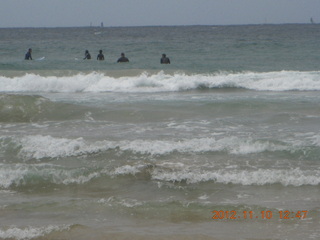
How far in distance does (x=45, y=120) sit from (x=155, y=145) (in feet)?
14.2

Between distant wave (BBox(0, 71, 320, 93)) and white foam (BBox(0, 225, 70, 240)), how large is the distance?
1338 cm

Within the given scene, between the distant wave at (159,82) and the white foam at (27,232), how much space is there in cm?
1338

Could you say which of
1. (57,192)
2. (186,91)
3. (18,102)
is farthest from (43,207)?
(186,91)

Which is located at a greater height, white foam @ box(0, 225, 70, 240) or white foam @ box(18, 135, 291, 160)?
white foam @ box(18, 135, 291, 160)

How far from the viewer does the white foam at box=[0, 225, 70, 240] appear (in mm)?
6027

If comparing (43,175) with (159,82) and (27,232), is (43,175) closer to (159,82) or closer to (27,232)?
(27,232)

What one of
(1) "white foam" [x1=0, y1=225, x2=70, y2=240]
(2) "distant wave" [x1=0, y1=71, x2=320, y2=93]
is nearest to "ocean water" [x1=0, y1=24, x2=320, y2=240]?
(1) "white foam" [x1=0, y1=225, x2=70, y2=240]

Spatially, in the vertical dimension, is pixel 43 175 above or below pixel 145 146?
below

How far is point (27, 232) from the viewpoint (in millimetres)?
6098

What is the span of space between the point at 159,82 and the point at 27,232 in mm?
14512

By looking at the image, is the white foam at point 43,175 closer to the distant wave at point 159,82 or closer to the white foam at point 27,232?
the white foam at point 27,232

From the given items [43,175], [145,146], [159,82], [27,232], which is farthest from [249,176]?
[159,82]

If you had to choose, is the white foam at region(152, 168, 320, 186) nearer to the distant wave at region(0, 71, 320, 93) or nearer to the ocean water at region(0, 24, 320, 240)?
the ocean water at region(0, 24, 320, 240)

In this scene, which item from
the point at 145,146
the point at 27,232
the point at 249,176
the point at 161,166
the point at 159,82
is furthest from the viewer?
the point at 159,82
